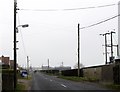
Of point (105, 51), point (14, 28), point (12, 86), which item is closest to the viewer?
point (12, 86)

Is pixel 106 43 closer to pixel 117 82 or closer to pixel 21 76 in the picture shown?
pixel 21 76

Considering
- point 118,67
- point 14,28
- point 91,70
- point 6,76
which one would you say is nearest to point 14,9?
point 14,28

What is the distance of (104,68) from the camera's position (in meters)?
48.1

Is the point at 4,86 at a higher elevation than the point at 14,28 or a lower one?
lower

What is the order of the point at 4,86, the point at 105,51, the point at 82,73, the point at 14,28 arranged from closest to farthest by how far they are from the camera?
the point at 4,86 < the point at 14,28 < the point at 82,73 < the point at 105,51

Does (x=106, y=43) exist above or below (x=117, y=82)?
above

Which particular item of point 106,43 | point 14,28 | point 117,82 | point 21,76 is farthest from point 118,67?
point 106,43

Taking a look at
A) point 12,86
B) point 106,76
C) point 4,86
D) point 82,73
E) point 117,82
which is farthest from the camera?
point 82,73

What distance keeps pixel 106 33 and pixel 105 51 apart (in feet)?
25.3

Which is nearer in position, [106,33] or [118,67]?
[118,67]

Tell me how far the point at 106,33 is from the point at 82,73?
9.60 m

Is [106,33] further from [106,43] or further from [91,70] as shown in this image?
[91,70]

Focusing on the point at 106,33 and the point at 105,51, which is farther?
the point at 105,51

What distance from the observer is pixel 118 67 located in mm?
40625
